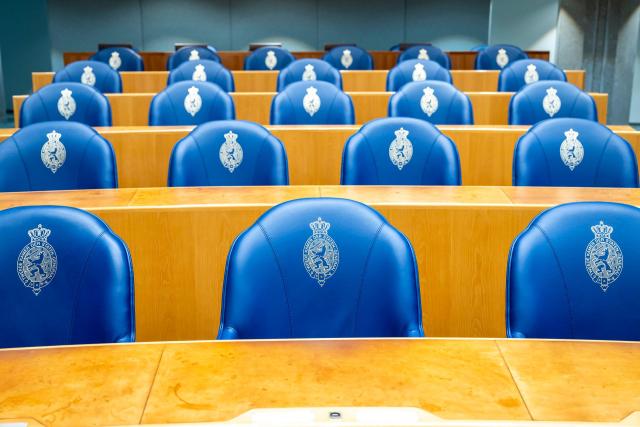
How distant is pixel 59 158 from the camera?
306 centimetres

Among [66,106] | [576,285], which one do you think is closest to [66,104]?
[66,106]

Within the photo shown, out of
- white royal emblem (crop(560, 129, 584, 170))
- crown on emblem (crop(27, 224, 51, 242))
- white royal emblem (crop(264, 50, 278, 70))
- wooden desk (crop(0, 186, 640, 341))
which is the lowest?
wooden desk (crop(0, 186, 640, 341))

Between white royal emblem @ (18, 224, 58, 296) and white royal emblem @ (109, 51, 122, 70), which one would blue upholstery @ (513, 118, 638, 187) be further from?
white royal emblem @ (109, 51, 122, 70)

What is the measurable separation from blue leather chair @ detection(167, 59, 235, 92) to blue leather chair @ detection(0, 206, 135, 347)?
14.7ft

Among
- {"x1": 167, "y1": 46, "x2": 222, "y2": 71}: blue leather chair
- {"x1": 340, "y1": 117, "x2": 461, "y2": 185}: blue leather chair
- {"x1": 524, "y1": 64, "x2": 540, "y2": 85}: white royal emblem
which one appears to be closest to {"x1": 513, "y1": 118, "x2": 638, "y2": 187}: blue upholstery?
{"x1": 340, "y1": 117, "x2": 461, "y2": 185}: blue leather chair

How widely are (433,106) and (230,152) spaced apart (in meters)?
1.81

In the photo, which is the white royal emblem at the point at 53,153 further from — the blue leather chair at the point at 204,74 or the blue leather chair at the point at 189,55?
the blue leather chair at the point at 189,55

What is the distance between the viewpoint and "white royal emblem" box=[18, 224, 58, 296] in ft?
5.98

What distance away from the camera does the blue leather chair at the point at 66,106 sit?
170 inches

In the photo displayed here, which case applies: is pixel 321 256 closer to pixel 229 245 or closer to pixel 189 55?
pixel 229 245

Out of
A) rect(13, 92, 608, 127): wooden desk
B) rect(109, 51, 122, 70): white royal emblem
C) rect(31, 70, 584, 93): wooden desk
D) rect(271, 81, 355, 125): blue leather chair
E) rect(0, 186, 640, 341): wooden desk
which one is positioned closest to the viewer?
rect(0, 186, 640, 341): wooden desk

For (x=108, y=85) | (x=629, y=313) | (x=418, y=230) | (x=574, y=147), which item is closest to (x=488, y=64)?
(x=108, y=85)

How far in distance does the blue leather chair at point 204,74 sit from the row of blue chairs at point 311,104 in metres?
1.66

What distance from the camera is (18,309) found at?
5.98 feet
